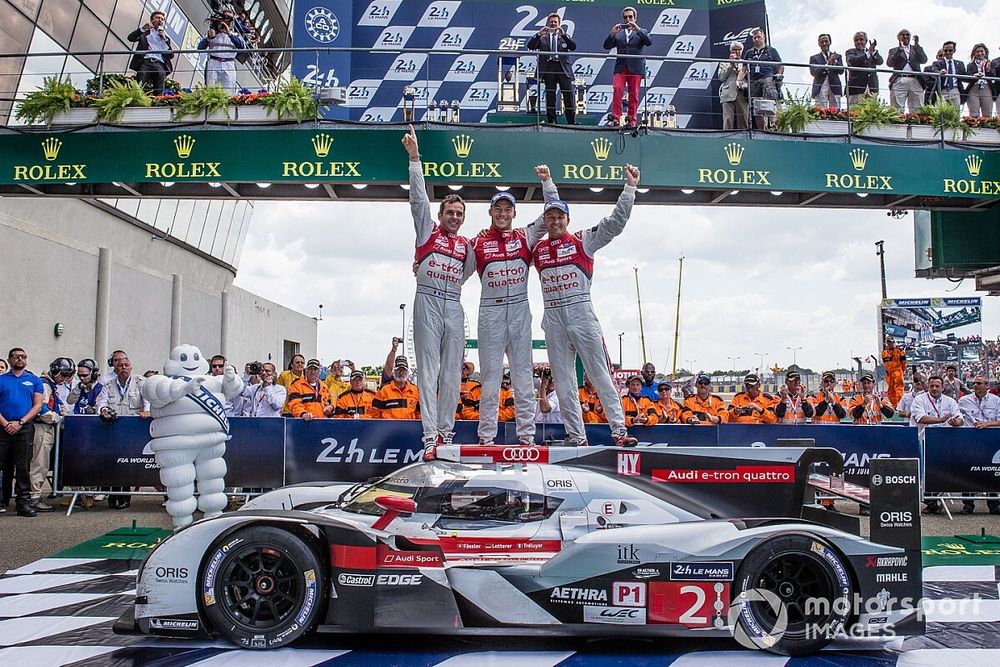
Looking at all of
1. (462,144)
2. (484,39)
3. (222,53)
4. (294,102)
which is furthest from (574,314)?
(484,39)

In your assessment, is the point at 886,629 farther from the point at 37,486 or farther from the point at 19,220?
the point at 19,220

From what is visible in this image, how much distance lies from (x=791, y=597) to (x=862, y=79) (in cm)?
951

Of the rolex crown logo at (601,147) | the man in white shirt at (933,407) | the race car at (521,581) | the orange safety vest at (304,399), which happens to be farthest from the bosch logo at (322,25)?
the man in white shirt at (933,407)

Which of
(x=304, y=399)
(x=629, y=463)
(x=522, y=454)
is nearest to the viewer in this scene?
(x=629, y=463)

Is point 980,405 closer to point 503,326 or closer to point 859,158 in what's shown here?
point 859,158

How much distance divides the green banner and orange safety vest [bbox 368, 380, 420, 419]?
2.53 m

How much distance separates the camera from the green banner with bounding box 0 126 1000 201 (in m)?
8.88

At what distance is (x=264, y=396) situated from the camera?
9.58m

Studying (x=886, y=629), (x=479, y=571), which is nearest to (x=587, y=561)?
(x=479, y=571)

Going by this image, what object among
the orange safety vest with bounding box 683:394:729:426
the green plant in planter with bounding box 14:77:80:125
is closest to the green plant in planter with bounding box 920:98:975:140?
the orange safety vest with bounding box 683:394:729:426

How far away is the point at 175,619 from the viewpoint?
4137 mm

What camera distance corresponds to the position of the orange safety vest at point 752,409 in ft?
29.8

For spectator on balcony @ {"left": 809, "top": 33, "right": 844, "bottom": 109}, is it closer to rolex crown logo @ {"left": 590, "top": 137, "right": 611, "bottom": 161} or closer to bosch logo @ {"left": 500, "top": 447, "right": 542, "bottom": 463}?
rolex crown logo @ {"left": 590, "top": 137, "right": 611, "bottom": 161}

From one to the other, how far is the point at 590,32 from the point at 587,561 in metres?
11.0
